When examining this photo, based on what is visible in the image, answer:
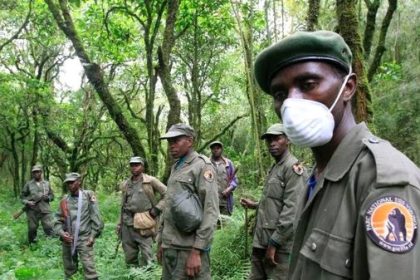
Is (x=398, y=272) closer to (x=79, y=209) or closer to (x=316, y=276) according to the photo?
(x=316, y=276)

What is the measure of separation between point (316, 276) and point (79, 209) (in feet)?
20.9

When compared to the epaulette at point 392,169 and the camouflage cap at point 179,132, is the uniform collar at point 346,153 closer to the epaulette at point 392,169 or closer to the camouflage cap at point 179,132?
the epaulette at point 392,169

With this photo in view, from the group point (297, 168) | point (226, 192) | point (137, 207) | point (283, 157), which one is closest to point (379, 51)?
point (226, 192)

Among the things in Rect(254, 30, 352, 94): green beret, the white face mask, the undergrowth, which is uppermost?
Rect(254, 30, 352, 94): green beret

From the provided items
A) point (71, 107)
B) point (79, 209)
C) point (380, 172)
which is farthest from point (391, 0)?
point (71, 107)

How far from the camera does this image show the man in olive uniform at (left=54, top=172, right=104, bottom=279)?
734 centimetres

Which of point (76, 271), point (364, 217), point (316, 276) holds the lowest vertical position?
point (76, 271)

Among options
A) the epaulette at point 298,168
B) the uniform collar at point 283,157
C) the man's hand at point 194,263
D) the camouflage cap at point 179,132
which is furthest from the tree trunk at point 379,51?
the man's hand at point 194,263

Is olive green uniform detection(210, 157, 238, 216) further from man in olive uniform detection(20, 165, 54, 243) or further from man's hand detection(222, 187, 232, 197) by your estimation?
man in olive uniform detection(20, 165, 54, 243)

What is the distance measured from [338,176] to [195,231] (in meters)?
3.22

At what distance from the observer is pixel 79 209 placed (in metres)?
7.34

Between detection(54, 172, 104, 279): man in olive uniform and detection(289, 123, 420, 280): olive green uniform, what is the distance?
6233mm

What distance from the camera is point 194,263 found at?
441cm

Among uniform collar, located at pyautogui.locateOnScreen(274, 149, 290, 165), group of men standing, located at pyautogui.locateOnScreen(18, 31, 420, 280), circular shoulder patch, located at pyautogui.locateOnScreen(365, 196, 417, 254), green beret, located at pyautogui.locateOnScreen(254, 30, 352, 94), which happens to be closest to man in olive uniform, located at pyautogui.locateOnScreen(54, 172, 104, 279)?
uniform collar, located at pyautogui.locateOnScreen(274, 149, 290, 165)
